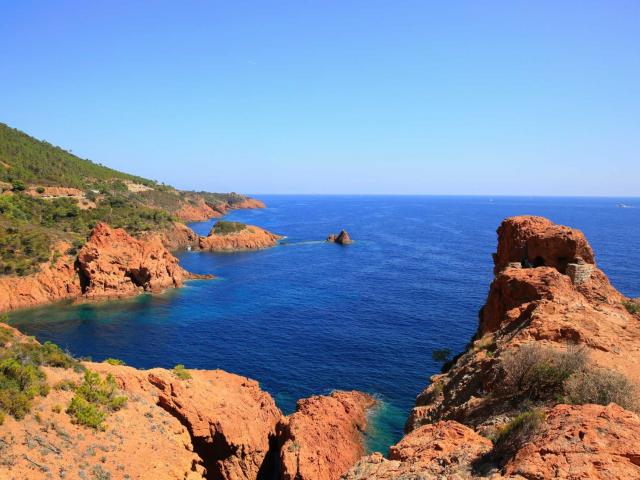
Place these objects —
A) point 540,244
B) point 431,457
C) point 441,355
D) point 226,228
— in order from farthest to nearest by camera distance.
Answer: point 226,228
point 441,355
point 540,244
point 431,457

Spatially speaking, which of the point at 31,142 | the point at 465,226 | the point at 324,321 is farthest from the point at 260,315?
the point at 465,226

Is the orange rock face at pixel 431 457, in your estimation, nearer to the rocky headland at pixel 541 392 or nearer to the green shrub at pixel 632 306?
the rocky headland at pixel 541 392

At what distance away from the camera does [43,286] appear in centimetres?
6862

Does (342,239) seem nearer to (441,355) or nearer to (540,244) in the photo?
(441,355)

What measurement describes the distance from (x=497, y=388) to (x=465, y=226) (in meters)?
170

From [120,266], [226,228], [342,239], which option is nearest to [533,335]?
[120,266]

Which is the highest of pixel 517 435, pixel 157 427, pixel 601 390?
pixel 601 390

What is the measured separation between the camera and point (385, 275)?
3494 inches

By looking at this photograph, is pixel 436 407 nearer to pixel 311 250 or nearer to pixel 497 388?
pixel 497 388

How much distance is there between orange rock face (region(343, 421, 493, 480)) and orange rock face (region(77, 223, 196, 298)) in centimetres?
6751

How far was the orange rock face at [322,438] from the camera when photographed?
89.5 ft

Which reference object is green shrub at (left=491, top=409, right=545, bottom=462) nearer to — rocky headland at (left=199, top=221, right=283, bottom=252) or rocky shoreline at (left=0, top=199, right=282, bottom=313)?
rocky shoreline at (left=0, top=199, right=282, bottom=313)

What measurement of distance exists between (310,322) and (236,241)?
230ft

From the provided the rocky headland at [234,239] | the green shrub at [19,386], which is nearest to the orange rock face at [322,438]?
the green shrub at [19,386]
